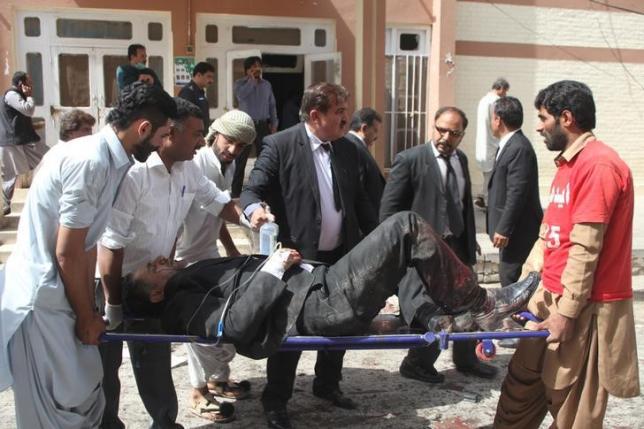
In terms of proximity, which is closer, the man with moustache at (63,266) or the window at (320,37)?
the man with moustache at (63,266)

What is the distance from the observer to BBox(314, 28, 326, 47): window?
9.94m

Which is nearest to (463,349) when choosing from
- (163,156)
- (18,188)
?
(163,156)

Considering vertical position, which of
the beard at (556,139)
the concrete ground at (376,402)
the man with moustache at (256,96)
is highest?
the man with moustache at (256,96)

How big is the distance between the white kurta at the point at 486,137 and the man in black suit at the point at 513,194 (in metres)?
5.14

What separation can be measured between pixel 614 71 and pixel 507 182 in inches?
325

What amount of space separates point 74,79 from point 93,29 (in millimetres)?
745

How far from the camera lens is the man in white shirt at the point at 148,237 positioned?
3221mm

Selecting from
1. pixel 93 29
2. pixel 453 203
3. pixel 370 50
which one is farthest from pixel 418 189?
pixel 93 29

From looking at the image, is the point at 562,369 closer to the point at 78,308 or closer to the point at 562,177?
the point at 562,177

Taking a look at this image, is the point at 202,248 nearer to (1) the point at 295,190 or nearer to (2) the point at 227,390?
(1) the point at 295,190

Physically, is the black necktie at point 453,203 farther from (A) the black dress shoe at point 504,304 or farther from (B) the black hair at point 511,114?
(A) the black dress shoe at point 504,304

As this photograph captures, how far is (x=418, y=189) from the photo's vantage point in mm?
4332

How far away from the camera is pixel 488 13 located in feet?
36.1

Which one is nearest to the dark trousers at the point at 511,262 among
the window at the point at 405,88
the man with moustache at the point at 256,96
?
the man with moustache at the point at 256,96
